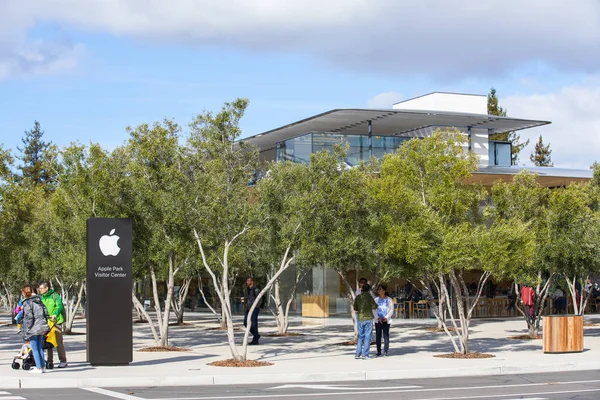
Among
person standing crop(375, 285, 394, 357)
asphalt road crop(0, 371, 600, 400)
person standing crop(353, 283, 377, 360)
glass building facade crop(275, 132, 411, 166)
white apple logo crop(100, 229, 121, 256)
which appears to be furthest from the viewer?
glass building facade crop(275, 132, 411, 166)

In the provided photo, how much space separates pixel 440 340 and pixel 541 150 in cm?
5206

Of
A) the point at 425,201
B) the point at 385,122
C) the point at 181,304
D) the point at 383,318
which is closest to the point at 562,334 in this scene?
the point at 383,318

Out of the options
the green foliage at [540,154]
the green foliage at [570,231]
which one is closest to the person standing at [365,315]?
the green foliage at [570,231]

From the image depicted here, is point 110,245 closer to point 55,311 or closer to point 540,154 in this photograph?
point 55,311

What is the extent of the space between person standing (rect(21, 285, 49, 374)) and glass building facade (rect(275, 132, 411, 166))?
58.3 feet

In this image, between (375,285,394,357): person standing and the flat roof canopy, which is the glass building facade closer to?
the flat roof canopy

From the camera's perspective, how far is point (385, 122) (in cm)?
3875

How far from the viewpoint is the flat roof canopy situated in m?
36.5

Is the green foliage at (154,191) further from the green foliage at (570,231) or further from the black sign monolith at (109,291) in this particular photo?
the green foliage at (570,231)

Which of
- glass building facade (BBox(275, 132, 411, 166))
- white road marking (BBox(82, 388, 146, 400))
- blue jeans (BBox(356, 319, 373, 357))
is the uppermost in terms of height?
glass building facade (BBox(275, 132, 411, 166))

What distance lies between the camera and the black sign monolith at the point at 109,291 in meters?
18.8

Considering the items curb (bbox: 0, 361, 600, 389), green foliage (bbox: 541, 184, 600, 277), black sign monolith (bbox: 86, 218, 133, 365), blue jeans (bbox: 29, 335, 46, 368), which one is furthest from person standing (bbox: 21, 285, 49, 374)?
green foliage (bbox: 541, 184, 600, 277)

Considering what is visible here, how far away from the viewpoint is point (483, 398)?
13.9 meters

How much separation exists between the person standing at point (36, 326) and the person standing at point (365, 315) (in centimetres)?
720
